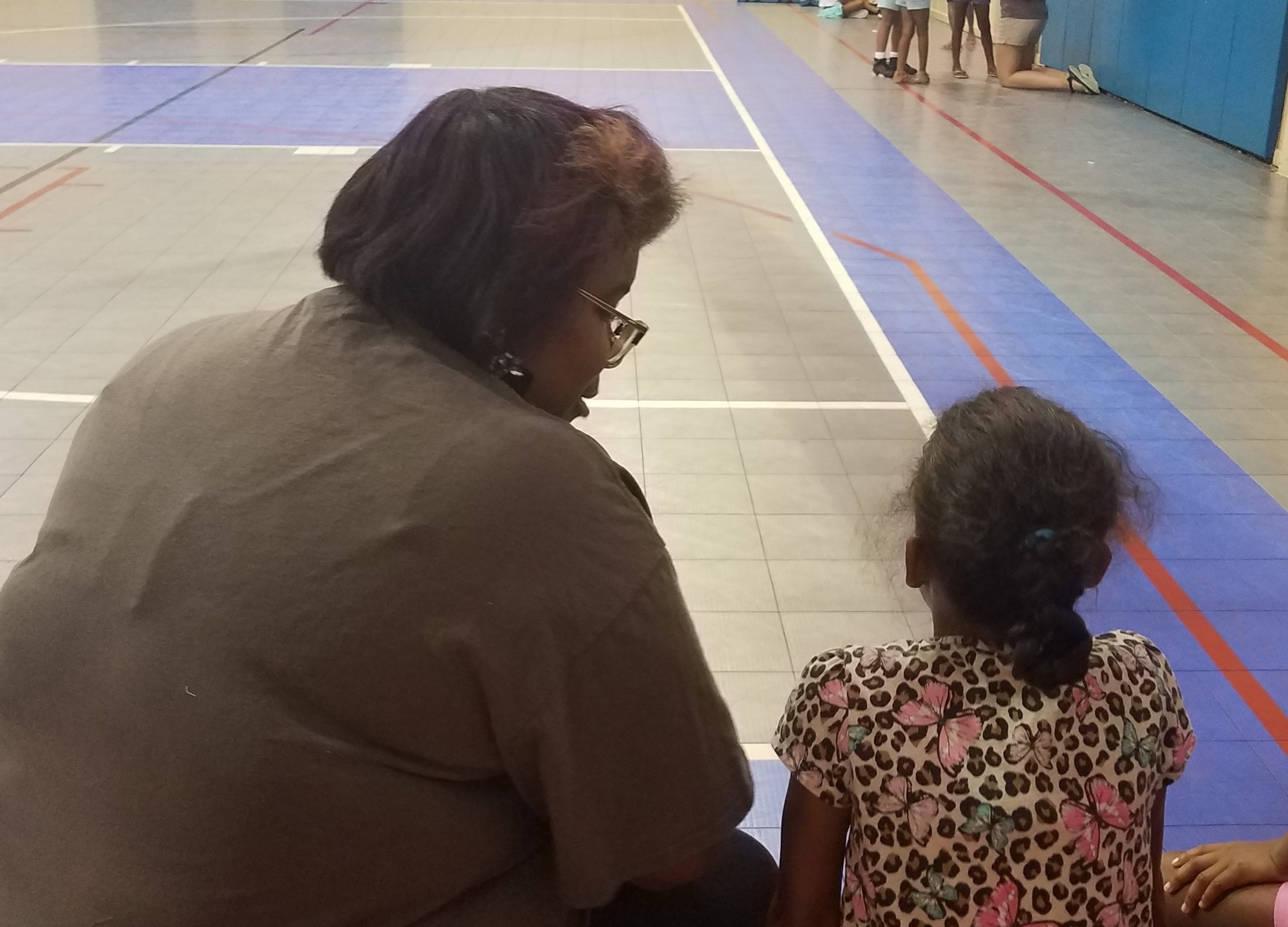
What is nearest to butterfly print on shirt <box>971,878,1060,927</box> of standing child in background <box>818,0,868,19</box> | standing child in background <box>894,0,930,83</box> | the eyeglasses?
the eyeglasses

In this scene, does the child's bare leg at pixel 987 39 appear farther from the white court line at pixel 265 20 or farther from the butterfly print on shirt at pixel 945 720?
the butterfly print on shirt at pixel 945 720

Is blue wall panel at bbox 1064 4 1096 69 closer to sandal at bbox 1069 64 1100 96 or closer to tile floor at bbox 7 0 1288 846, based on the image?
sandal at bbox 1069 64 1100 96

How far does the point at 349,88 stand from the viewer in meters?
10.5

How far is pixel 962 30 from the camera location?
12000mm

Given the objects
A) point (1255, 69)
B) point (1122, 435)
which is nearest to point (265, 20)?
point (1255, 69)

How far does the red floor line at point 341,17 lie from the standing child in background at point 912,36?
6800mm

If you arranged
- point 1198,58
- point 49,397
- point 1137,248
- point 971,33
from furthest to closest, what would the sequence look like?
1. point 971,33
2. point 1198,58
3. point 1137,248
4. point 49,397

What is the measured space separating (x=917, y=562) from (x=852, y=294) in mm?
4235

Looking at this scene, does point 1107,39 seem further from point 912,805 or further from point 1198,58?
point 912,805

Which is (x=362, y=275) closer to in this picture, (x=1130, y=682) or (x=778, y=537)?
(x=1130, y=682)

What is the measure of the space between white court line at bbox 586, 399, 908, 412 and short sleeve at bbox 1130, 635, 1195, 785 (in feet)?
9.52

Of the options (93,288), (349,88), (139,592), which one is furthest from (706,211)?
(139,592)

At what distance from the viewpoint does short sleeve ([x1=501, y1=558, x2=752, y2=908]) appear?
1158 mm

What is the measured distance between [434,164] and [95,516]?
1.60ft
